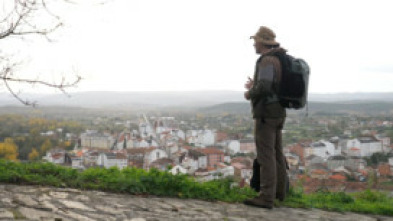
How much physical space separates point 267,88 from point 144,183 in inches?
67.1

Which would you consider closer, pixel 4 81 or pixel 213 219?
pixel 213 219

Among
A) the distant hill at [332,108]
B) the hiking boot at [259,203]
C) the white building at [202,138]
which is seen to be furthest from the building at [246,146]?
the distant hill at [332,108]

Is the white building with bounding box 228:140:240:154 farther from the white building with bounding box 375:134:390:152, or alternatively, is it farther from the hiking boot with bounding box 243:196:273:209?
the hiking boot with bounding box 243:196:273:209

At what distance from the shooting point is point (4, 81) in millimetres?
5145

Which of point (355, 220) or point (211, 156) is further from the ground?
point (355, 220)

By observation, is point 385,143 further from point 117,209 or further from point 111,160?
point 117,209

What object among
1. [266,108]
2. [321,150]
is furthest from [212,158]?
[321,150]

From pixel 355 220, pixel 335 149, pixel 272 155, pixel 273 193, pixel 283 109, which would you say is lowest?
pixel 335 149

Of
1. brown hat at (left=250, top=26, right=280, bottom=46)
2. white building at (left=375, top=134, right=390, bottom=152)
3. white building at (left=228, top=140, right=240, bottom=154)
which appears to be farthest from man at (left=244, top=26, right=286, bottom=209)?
white building at (left=375, top=134, right=390, bottom=152)

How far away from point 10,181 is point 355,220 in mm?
3700

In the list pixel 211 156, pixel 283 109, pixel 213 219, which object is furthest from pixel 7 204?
pixel 211 156

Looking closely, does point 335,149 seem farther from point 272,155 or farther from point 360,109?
point 360,109

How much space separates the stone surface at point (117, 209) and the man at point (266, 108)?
0.28 meters

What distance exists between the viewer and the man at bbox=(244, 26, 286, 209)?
13.2 feet
